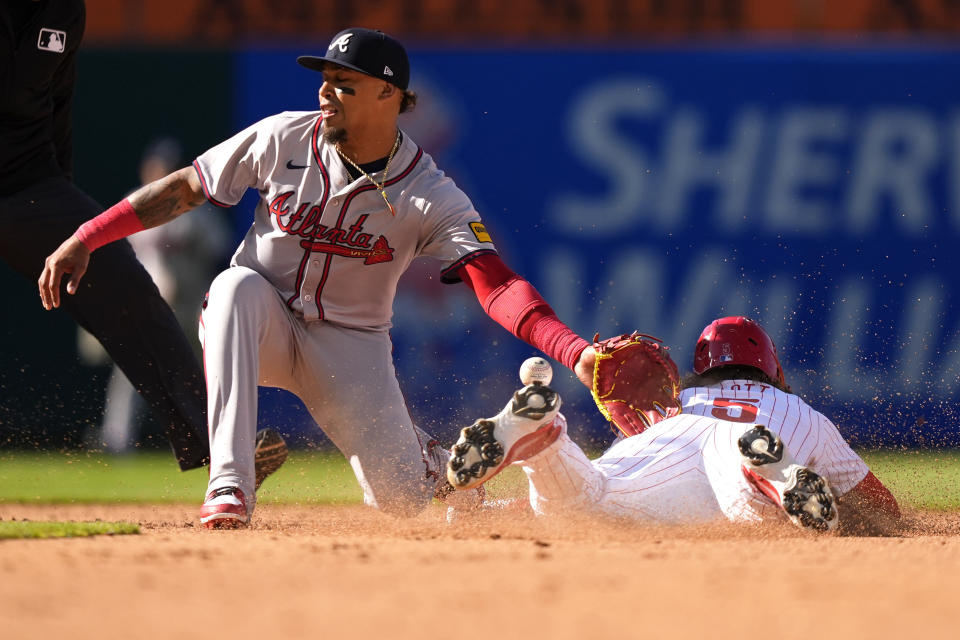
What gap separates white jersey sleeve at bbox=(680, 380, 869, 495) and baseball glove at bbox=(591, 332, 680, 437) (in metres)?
0.10

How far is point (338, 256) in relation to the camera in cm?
432

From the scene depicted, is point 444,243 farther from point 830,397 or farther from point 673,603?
point 830,397

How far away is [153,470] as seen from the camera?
7230mm

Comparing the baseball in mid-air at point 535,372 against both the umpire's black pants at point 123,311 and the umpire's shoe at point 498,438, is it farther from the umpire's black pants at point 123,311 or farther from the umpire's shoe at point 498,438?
the umpire's black pants at point 123,311

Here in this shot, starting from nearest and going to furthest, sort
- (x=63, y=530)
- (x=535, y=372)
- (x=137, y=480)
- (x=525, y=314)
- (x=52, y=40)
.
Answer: (x=535, y=372), (x=63, y=530), (x=525, y=314), (x=52, y=40), (x=137, y=480)

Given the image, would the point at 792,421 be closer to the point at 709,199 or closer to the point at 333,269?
the point at 333,269

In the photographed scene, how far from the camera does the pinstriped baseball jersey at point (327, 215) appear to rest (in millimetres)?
4293

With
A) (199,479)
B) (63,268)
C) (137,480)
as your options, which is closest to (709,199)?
(199,479)

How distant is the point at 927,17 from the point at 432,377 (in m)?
4.55

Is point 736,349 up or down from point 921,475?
up

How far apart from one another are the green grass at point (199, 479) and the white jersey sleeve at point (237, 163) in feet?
4.90

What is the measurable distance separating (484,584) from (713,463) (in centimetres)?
122

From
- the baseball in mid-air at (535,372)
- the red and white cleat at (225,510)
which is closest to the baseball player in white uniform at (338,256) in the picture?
the red and white cleat at (225,510)

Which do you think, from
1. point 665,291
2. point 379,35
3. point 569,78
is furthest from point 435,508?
point 569,78
